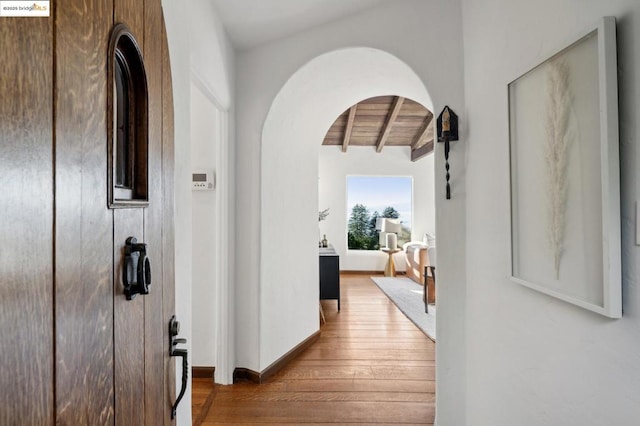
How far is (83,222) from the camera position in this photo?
1.91 ft

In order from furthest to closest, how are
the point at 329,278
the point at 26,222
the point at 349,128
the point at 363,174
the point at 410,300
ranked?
the point at 363,174, the point at 349,128, the point at 410,300, the point at 329,278, the point at 26,222

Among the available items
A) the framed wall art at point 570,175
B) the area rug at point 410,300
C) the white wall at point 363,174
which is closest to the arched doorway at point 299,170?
the framed wall art at point 570,175

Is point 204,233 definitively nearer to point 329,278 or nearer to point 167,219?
point 167,219

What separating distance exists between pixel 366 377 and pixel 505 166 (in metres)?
1.85

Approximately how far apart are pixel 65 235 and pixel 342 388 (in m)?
2.20

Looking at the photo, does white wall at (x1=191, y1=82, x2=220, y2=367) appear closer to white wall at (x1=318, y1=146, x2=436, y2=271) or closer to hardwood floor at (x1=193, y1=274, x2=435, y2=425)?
hardwood floor at (x1=193, y1=274, x2=435, y2=425)

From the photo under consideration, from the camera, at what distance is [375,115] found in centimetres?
552

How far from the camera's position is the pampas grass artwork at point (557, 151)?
3.17ft

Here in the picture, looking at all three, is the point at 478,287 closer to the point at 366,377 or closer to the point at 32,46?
the point at 366,377

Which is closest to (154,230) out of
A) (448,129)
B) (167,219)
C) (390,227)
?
(167,219)

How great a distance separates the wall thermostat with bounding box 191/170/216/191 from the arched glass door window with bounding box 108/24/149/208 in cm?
158

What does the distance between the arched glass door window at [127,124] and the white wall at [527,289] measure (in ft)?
3.76

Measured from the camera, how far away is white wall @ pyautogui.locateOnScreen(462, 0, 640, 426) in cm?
79

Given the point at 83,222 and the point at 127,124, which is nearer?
the point at 83,222
